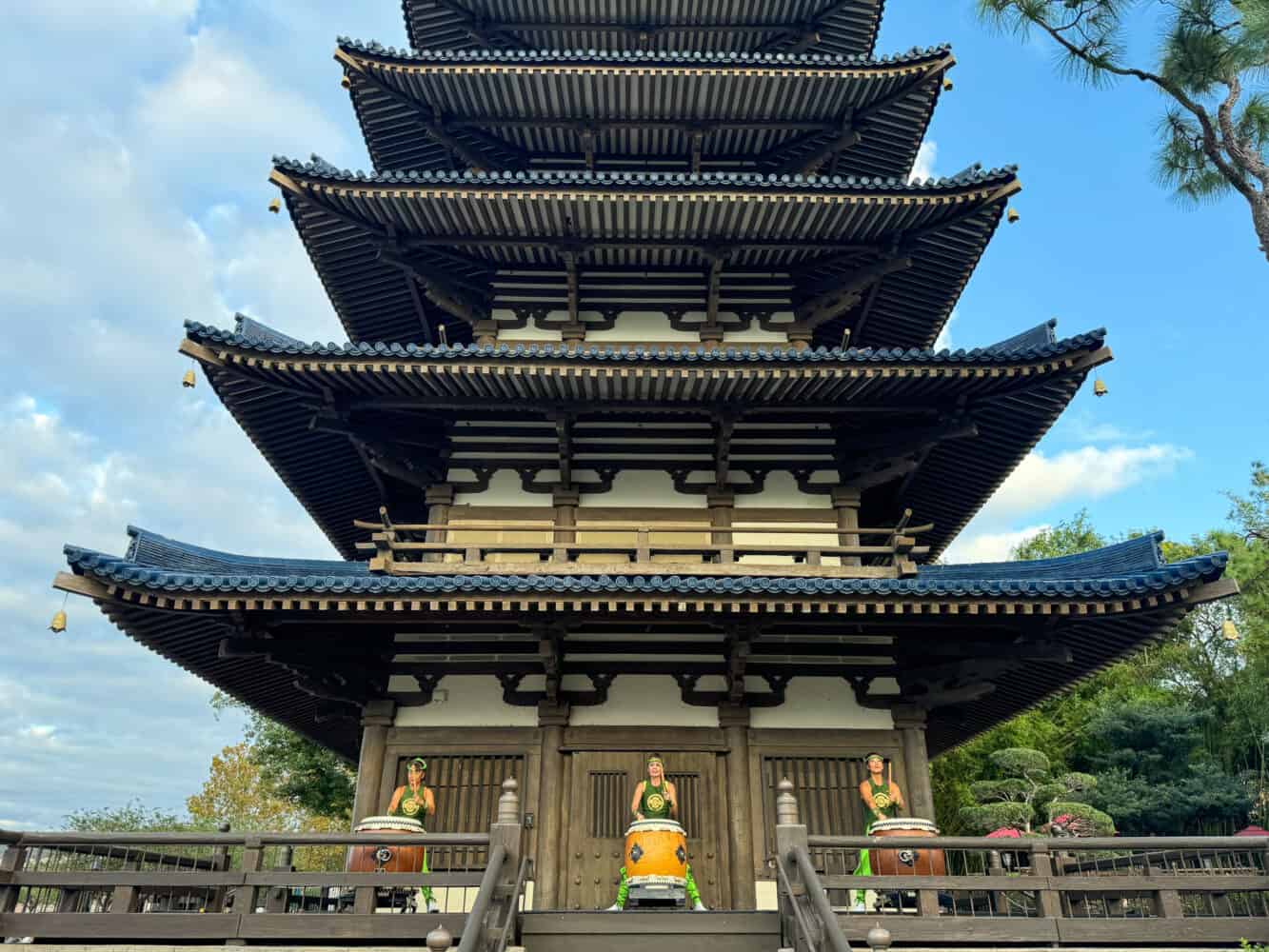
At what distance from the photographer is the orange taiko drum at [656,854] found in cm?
889

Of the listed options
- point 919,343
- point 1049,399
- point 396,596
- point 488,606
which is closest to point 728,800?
point 488,606

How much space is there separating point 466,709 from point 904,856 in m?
5.47

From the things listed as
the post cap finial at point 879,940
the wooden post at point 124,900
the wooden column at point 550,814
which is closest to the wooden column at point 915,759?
the wooden column at point 550,814

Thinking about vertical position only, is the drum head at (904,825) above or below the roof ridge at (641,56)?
below

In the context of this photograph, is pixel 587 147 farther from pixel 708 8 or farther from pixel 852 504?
pixel 852 504

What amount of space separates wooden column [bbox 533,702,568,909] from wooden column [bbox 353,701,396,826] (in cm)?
197

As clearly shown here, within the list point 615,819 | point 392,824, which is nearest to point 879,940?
point 615,819

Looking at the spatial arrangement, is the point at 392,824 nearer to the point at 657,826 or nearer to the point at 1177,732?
the point at 657,826

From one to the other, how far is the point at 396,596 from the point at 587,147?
9149 mm

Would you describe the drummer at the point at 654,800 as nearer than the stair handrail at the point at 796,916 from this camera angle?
No

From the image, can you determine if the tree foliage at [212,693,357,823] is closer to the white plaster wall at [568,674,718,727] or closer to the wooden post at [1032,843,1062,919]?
the white plaster wall at [568,674,718,727]

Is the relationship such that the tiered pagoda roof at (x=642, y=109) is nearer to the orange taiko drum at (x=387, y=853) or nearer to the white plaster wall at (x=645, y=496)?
the white plaster wall at (x=645, y=496)

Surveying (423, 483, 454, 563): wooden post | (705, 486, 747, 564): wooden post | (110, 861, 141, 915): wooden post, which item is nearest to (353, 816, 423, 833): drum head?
(110, 861, 141, 915): wooden post

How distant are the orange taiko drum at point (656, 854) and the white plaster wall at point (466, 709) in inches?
95.9
